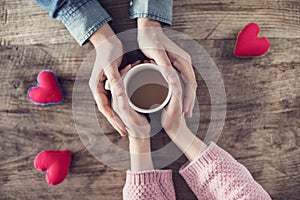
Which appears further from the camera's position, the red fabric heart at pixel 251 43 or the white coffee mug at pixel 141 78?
the red fabric heart at pixel 251 43

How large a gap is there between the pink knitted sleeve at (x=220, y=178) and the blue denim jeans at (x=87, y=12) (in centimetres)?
30

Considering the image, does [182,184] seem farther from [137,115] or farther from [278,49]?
[278,49]

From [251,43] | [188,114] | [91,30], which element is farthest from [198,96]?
[91,30]

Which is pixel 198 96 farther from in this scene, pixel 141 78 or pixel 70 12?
pixel 70 12

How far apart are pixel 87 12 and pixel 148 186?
373mm

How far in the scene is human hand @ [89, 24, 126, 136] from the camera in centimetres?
71

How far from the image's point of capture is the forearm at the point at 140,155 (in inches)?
30.3

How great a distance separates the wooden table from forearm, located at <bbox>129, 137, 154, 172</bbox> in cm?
5

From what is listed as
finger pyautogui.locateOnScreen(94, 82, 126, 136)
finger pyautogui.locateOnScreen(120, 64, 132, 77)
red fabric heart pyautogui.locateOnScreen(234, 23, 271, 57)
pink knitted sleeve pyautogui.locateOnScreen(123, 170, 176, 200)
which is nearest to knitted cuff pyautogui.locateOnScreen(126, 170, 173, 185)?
pink knitted sleeve pyautogui.locateOnScreen(123, 170, 176, 200)

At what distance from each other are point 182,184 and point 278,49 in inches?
14.5

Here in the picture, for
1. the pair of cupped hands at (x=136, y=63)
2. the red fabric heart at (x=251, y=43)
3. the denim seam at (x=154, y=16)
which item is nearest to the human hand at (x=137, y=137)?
the pair of cupped hands at (x=136, y=63)

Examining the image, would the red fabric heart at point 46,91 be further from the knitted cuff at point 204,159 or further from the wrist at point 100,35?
the knitted cuff at point 204,159

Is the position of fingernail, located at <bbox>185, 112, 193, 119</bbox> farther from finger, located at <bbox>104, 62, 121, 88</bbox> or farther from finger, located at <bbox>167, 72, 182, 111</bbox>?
finger, located at <bbox>104, 62, 121, 88</bbox>

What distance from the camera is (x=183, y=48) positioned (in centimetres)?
81
